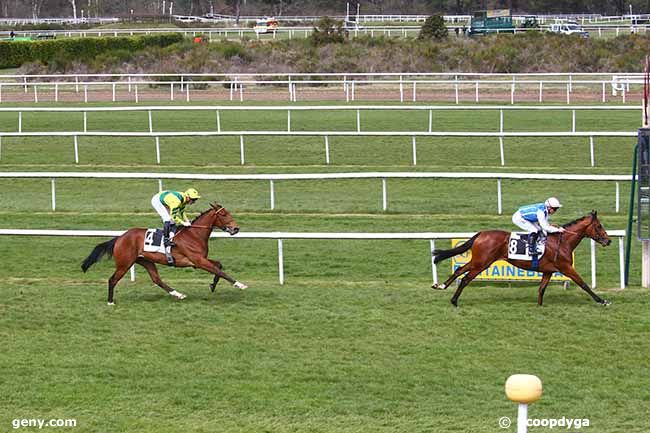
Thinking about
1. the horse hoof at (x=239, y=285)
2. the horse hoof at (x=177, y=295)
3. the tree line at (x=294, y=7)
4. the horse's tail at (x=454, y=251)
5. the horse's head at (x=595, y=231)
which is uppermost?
the tree line at (x=294, y=7)

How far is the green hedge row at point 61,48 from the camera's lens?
143ft

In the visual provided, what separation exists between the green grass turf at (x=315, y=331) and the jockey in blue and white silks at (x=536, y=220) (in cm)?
71

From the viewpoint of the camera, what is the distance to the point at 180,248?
1165cm

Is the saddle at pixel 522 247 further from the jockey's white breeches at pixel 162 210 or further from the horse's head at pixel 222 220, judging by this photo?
the jockey's white breeches at pixel 162 210

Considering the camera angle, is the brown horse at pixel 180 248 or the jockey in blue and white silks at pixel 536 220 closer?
the jockey in blue and white silks at pixel 536 220

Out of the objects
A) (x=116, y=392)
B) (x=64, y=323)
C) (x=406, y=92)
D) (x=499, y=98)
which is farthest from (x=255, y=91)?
(x=116, y=392)

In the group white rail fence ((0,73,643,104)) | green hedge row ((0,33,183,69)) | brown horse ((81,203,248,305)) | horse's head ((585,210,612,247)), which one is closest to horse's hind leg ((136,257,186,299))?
brown horse ((81,203,248,305))

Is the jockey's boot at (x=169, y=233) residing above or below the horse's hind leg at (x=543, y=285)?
above

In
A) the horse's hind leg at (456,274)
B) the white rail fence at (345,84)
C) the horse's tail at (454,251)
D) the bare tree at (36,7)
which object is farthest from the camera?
the bare tree at (36,7)

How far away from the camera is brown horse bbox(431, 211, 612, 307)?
1133 cm

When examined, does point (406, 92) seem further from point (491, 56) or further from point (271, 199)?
point (271, 199)

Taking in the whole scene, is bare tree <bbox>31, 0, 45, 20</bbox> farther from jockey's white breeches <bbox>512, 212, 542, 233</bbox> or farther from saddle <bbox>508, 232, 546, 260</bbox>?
saddle <bbox>508, 232, 546, 260</bbox>

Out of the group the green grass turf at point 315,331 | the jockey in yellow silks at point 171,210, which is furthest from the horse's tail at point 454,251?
the jockey in yellow silks at point 171,210

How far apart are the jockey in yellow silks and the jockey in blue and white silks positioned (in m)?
3.18
